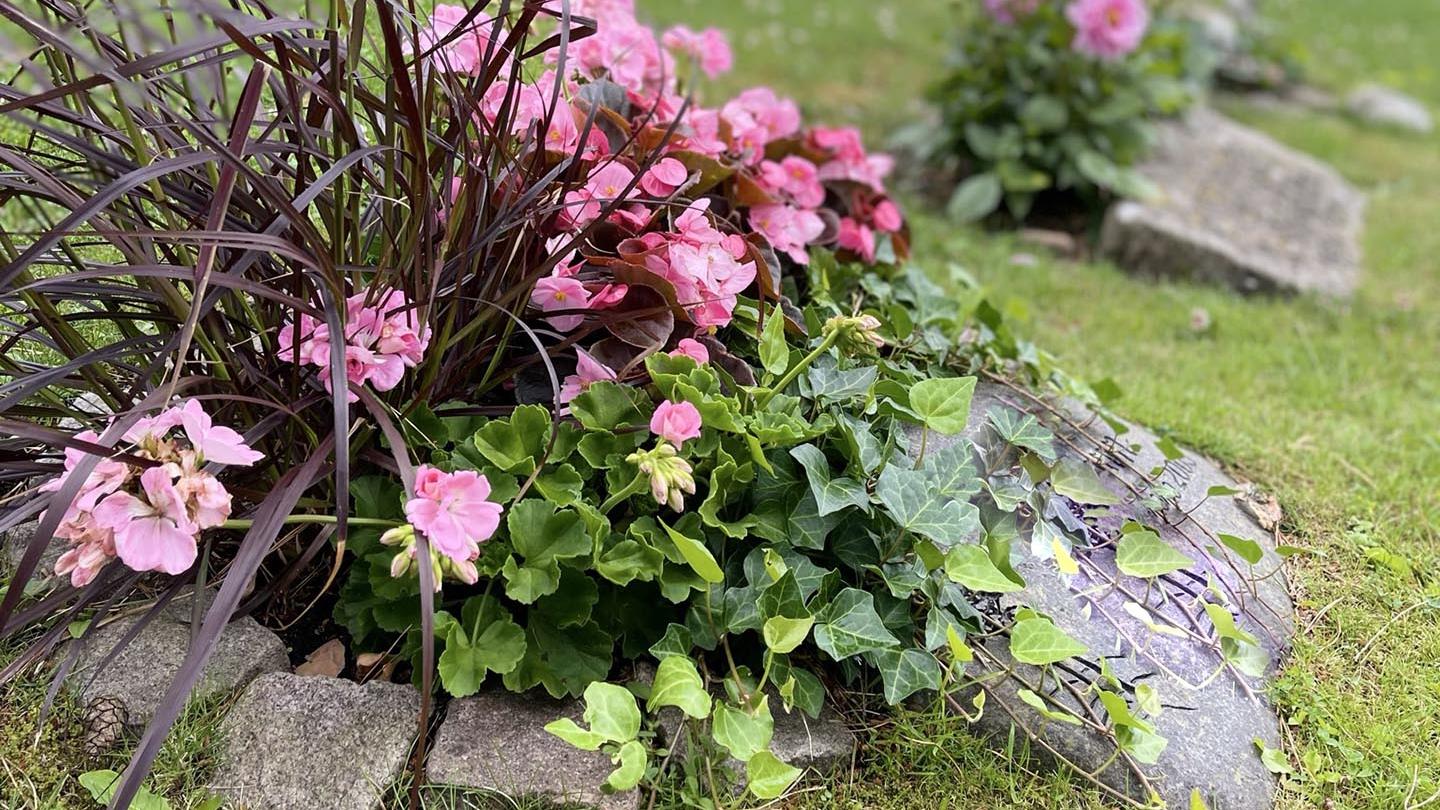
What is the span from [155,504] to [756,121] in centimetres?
153

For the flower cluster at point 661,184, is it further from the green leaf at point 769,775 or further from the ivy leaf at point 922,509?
the green leaf at point 769,775

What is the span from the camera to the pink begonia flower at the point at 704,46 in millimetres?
2600

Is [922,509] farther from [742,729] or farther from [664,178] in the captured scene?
[664,178]

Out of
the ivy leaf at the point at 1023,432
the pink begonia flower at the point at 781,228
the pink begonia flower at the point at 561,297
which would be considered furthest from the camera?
the pink begonia flower at the point at 781,228

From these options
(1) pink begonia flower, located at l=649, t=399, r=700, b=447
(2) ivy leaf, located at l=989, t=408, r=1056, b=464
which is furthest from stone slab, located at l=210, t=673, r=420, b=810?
(2) ivy leaf, located at l=989, t=408, r=1056, b=464

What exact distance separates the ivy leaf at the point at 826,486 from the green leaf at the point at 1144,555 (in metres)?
0.44

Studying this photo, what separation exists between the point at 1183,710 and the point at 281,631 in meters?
1.37

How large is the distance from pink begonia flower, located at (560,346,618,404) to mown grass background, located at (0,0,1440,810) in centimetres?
66

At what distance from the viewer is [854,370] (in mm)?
1842

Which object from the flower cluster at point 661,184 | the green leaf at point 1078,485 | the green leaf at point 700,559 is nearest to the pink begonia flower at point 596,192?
the flower cluster at point 661,184

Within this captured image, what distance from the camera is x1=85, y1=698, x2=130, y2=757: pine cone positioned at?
61.2 inches

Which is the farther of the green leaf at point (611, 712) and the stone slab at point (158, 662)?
the stone slab at point (158, 662)

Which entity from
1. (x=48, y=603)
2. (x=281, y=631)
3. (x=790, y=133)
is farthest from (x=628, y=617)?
(x=790, y=133)

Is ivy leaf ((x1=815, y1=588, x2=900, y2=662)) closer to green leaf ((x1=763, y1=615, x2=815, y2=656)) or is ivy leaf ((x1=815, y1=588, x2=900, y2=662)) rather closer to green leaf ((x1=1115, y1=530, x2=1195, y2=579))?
green leaf ((x1=763, y1=615, x2=815, y2=656))
